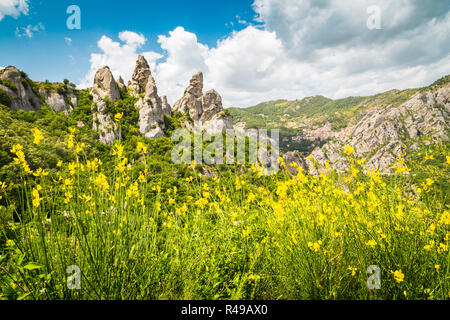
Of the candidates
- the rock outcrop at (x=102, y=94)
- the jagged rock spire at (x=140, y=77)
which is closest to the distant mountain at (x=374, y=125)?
the jagged rock spire at (x=140, y=77)

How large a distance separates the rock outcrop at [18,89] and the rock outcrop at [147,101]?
57.1ft

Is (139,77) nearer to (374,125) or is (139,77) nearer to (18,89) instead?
(18,89)

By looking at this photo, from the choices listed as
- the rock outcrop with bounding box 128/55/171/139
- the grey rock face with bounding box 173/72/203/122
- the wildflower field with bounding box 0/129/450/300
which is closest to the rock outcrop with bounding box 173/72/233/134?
the grey rock face with bounding box 173/72/203/122

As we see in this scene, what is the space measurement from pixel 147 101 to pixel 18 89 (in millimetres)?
20823

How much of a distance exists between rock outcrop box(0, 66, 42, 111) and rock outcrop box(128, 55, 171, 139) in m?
17.4

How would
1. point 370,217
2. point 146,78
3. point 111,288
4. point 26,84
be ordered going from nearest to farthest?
point 111,288, point 370,217, point 26,84, point 146,78

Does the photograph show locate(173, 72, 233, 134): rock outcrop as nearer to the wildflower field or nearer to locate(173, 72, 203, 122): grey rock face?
locate(173, 72, 203, 122): grey rock face
